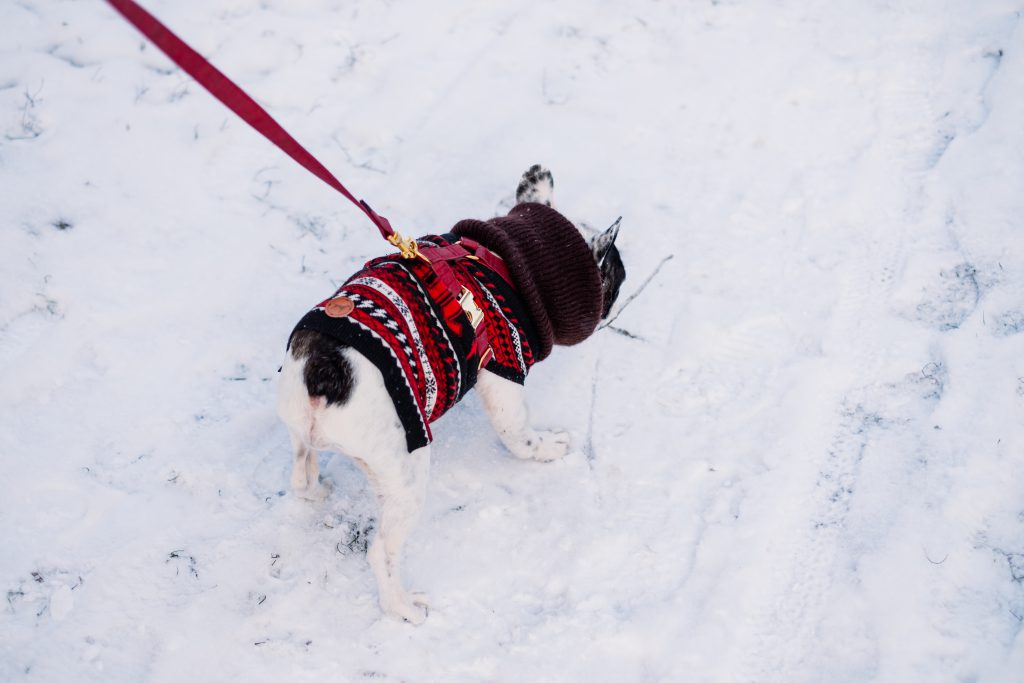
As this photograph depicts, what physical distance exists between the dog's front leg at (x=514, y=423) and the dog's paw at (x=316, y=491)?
0.78m

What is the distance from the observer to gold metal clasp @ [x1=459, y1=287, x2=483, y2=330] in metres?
2.61

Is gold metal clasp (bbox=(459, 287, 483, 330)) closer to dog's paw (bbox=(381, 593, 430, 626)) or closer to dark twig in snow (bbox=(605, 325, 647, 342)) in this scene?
dog's paw (bbox=(381, 593, 430, 626))

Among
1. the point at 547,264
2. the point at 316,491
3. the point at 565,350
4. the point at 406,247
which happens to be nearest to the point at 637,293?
the point at 565,350

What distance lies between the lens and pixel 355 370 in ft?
7.43

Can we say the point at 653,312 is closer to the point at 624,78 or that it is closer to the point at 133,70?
the point at 624,78

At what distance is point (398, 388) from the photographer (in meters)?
2.36

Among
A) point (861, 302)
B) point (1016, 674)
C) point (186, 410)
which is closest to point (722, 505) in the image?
point (1016, 674)

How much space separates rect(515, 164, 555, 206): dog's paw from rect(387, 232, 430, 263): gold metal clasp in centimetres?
92

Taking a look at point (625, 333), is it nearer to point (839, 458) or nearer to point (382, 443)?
point (839, 458)

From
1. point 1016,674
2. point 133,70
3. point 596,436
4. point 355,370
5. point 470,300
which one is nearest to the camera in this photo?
point 355,370

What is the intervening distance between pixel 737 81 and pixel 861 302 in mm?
1900

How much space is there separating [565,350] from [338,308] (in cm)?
169

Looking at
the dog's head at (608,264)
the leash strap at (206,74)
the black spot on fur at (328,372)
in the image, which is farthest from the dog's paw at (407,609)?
the leash strap at (206,74)

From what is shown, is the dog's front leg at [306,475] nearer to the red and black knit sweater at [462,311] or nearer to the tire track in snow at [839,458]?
the red and black knit sweater at [462,311]
